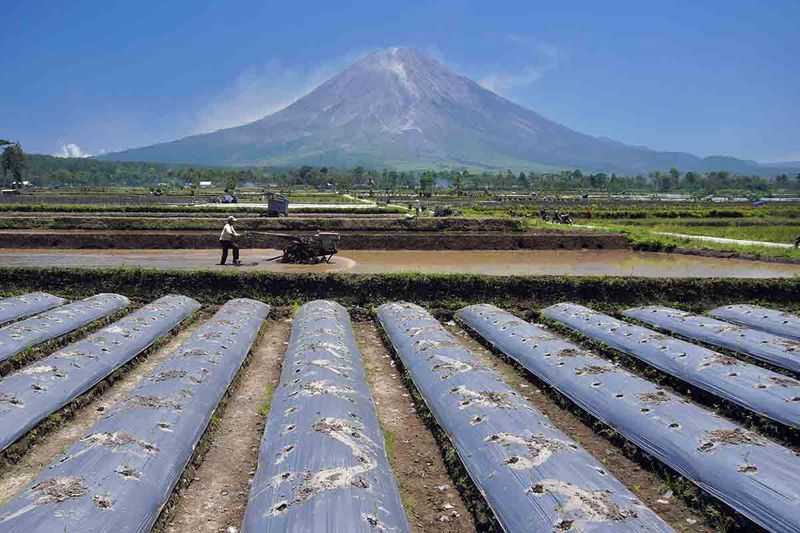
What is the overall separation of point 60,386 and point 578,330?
7991mm

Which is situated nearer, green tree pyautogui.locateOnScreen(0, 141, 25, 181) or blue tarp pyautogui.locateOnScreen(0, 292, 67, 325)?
blue tarp pyautogui.locateOnScreen(0, 292, 67, 325)

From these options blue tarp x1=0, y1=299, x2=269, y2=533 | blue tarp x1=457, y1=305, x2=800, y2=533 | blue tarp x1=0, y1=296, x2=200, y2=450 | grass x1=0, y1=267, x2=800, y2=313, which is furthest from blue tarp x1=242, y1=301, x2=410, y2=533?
grass x1=0, y1=267, x2=800, y2=313

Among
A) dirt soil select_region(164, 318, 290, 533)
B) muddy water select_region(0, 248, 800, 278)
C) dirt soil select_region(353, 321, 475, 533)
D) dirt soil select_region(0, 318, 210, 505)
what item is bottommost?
dirt soil select_region(353, 321, 475, 533)

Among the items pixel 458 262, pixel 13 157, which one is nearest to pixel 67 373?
pixel 458 262

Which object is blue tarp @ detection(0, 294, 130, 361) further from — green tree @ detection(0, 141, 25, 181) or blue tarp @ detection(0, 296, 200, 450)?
green tree @ detection(0, 141, 25, 181)

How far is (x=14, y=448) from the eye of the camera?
6277mm

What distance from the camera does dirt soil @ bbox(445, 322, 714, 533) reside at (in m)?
5.46

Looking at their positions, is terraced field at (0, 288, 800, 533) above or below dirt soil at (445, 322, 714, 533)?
above

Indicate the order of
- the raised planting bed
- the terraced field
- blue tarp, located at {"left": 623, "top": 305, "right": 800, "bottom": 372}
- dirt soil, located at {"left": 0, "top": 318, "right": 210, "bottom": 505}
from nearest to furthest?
the terraced field
dirt soil, located at {"left": 0, "top": 318, "right": 210, "bottom": 505}
the raised planting bed
blue tarp, located at {"left": 623, "top": 305, "right": 800, "bottom": 372}

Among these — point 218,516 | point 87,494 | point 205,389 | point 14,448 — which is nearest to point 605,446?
point 218,516

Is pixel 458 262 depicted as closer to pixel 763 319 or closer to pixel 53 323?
pixel 763 319

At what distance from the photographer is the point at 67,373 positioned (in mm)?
7773

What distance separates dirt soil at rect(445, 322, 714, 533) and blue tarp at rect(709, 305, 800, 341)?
4.95 metres

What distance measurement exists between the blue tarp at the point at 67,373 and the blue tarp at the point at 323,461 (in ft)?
8.02
